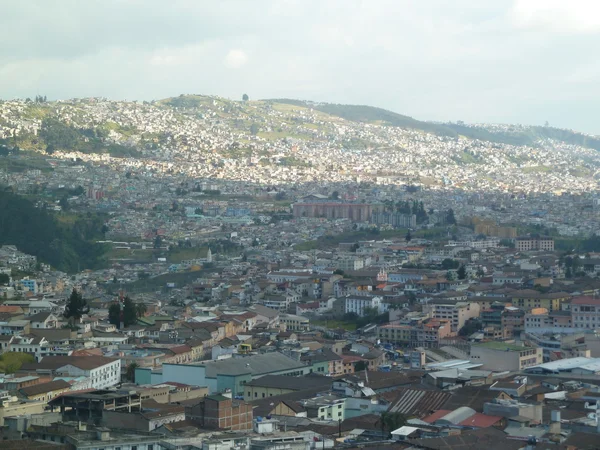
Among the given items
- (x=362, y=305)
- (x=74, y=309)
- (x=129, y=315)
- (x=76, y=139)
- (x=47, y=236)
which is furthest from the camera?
(x=76, y=139)

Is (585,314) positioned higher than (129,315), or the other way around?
(585,314)

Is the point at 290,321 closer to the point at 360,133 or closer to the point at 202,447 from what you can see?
the point at 202,447

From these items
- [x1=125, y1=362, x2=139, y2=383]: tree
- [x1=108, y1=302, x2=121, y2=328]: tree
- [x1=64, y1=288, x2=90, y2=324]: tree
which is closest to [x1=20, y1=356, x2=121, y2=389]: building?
[x1=125, y1=362, x2=139, y2=383]: tree

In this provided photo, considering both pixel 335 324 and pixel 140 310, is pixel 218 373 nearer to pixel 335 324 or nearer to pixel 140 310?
pixel 140 310

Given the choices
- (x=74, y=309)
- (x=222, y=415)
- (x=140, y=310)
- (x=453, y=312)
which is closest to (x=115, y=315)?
(x=74, y=309)

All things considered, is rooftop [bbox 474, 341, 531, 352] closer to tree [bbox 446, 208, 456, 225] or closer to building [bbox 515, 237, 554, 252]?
building [bbox 515, 237, 554, 252]

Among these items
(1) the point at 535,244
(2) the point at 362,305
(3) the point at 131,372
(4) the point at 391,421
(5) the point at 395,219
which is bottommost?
(3) the point at 131,372

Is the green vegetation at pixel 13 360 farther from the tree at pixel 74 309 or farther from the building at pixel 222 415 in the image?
the building at pixel 222 415
